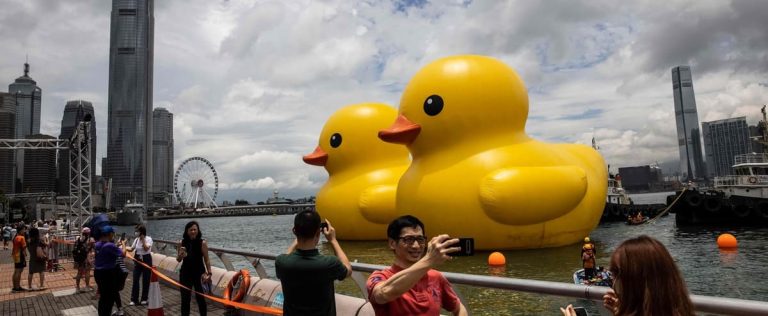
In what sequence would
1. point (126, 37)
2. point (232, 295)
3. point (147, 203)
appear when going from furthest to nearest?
1. point (126, 37)
2. point (147, 203)
3. point (232, 295)

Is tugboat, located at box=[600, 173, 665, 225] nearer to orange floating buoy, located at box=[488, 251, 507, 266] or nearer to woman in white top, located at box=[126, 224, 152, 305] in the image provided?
orange floating buoy, located at box=[488, 251, 507, 266]

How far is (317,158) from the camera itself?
19.5 metres

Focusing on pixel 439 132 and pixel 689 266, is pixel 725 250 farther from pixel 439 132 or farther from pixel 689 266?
pixel 439 132

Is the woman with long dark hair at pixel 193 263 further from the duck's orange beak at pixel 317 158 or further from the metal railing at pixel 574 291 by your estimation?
the duck's orange beak at pixel 317 158

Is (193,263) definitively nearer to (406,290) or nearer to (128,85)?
(406,290)

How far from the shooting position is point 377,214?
17.2 metres

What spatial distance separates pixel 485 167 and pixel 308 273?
36.0ft

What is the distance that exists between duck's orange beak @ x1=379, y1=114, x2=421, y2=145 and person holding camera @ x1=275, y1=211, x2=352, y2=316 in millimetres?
11435

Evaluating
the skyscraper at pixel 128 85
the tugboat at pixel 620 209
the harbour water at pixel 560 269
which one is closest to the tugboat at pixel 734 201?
the tugboat at pixel 620 209

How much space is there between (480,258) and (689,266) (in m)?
5.81

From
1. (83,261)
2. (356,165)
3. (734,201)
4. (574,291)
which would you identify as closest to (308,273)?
(574,291)

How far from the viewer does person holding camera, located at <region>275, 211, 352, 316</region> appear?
3.23 meters

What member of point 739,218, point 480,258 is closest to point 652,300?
point 480,258

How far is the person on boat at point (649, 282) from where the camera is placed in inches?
71.3
